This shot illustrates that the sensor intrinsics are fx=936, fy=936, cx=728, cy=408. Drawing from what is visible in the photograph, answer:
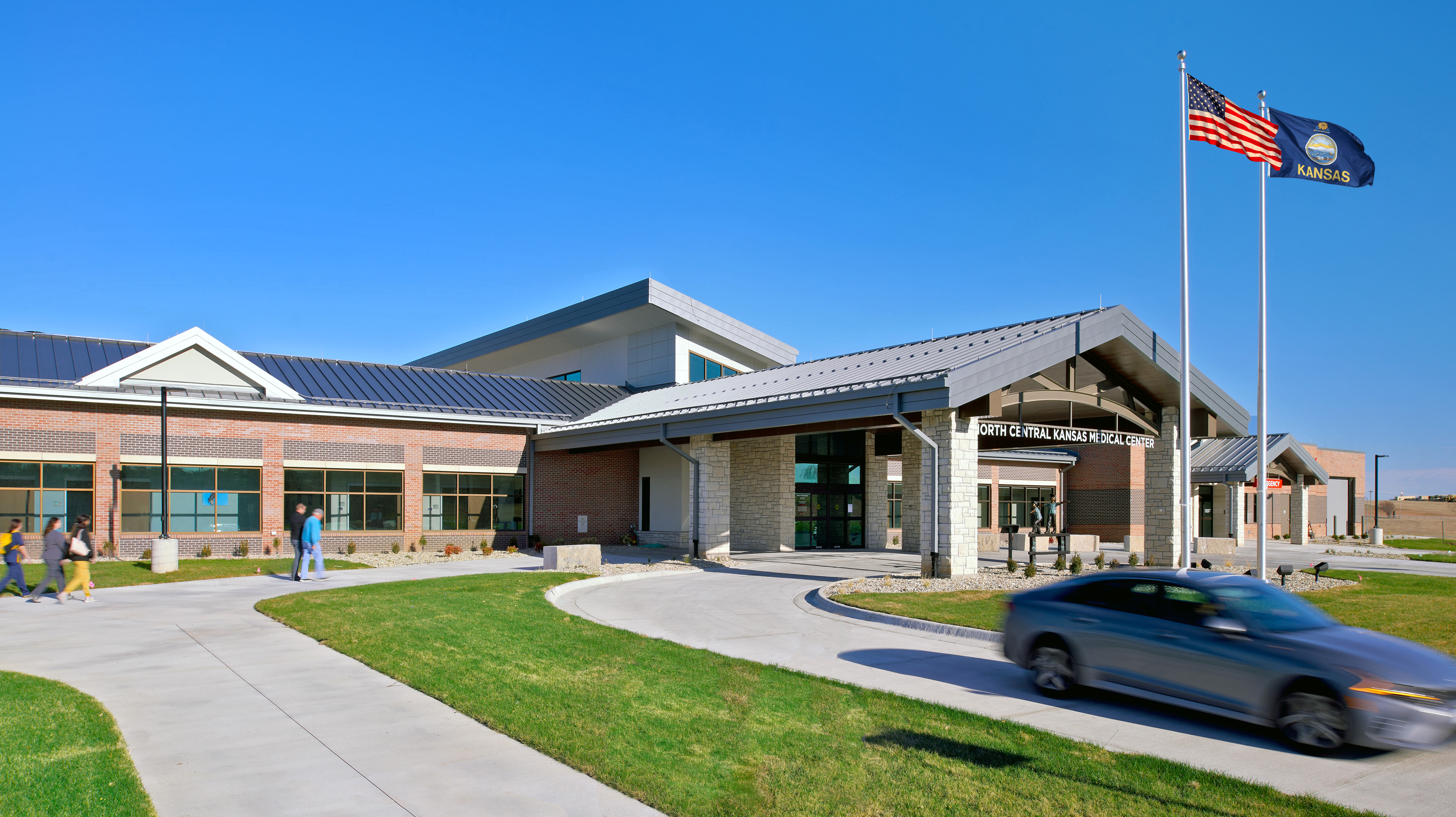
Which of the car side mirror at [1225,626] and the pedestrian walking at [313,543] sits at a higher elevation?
the car side mirror at [1225,626]

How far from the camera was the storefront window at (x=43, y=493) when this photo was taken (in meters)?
23.8

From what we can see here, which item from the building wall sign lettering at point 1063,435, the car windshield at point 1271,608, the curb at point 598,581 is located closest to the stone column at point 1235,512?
the building wall sign lettering at point 1063,435

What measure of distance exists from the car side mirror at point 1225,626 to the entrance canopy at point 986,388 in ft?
33.3

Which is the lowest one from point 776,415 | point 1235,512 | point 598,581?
point 1235,512

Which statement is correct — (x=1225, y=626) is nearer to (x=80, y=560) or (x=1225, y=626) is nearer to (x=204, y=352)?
(x=80, y=560)

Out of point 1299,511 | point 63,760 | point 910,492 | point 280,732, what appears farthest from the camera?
point 1299,511

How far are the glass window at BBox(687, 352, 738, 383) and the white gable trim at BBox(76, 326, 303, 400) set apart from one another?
14313 mm

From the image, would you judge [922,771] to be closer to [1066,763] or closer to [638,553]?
[1066,763]

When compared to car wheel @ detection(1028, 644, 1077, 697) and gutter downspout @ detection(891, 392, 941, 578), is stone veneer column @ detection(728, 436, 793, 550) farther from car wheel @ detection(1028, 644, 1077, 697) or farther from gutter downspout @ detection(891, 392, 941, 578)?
car wheel @ detection(1028, 644, 1077, 697)

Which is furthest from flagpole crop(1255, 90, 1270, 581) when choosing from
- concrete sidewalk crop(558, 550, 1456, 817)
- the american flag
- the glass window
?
the glass window

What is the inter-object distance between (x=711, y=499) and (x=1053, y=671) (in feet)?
57.3

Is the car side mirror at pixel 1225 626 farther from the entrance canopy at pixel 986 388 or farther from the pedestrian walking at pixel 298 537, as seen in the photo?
the pedestrian walking at pixel 298 537

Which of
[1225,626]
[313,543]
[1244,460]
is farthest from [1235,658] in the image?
[1244,460]

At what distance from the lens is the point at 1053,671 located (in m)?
9.37
